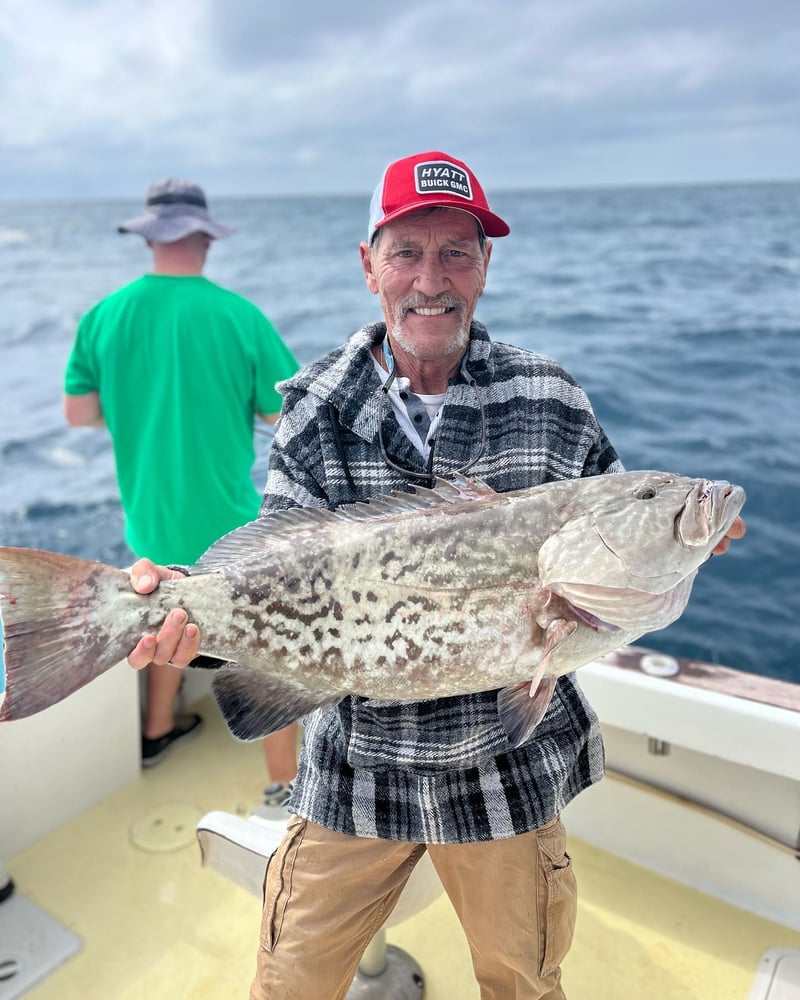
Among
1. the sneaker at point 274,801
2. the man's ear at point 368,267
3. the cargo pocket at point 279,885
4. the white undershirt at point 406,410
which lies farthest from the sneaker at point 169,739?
the man's ear at point 368,267

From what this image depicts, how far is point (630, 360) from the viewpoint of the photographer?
14.5 m

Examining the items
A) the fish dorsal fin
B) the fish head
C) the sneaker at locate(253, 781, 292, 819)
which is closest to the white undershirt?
the fish dorsal fin

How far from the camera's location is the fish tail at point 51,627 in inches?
75.8

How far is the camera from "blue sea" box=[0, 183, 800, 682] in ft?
25.3

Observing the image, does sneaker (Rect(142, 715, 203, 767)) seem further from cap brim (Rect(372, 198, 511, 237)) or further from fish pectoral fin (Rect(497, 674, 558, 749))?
cap brim (Rect(372, 198, 511, 237))

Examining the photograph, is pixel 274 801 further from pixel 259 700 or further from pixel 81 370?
pixel 81 370

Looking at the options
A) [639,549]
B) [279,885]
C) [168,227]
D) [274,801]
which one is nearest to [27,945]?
[274,801]

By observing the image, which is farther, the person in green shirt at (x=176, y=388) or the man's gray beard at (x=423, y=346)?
the person in green shirt at (x=176, y=388)

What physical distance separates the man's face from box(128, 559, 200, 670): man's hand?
0.99 metres

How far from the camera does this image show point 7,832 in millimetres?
3672

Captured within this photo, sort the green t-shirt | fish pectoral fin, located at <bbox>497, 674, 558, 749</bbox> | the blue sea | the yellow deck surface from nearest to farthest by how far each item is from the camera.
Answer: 1. fish pectoral fin, located at <bbox>497, 674, 558, 749</bbox>
2. the yellow deck surface
3. the green t-shirt
4. the blue sea

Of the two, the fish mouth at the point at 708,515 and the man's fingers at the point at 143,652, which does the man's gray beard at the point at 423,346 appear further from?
the man's fingers at the point at 143,652

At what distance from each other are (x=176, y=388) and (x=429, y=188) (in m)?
2.13

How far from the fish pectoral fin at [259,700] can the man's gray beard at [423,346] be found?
1.00m
